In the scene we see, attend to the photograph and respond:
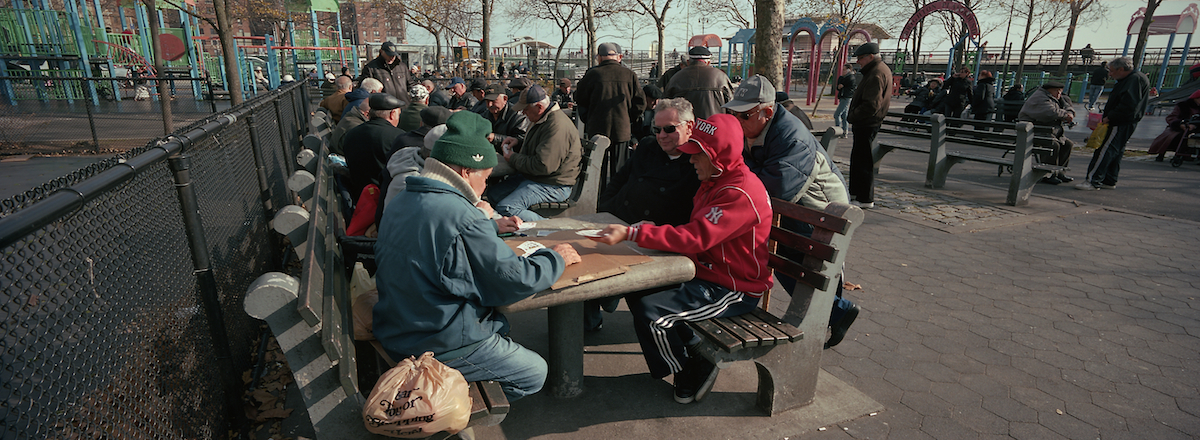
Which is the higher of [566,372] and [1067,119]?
[1067,119]

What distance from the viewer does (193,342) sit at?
9.05 ft

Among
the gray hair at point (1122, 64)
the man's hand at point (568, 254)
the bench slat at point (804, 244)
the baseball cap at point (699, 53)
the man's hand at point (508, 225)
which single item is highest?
the baseball cap at point (699, 53)

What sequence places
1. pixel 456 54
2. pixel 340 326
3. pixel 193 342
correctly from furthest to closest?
pixel 456 54
pixel 193 342
pixel 340 326

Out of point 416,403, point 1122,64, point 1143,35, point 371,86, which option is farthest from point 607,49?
point 1143,35

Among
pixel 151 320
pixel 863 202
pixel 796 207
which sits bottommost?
pixel 863 202

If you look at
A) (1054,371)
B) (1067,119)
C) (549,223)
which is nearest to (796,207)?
(549,223)

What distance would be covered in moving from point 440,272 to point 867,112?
253 inches

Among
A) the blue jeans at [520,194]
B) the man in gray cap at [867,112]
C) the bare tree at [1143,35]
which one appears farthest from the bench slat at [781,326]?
the bare tree at [1143,35]

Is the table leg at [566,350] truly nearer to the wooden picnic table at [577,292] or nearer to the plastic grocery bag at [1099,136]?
the wooden picnic table at [577,292]

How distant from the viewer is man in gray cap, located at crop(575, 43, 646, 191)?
24.1ft

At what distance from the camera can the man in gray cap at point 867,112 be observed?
7184 mm

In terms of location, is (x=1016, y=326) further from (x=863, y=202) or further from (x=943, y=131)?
(x=943, y=131)

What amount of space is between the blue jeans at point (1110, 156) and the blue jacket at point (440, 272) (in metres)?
9.12

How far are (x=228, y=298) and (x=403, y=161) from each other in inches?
49.1
